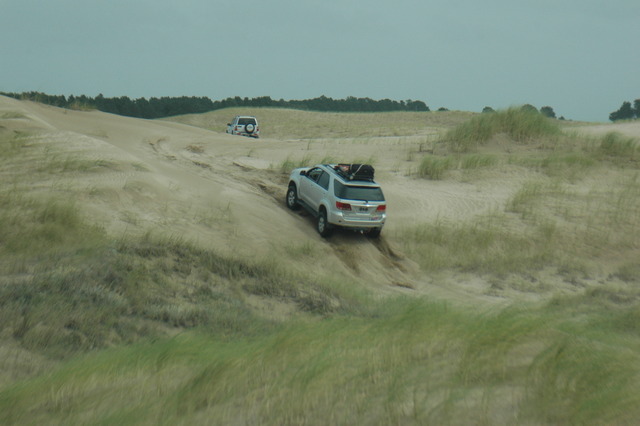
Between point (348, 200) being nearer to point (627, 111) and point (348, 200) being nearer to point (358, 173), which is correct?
point (358, 173)

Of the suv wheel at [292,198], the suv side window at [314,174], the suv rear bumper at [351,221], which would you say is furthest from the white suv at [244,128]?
the suv rear bumper at [351,221]

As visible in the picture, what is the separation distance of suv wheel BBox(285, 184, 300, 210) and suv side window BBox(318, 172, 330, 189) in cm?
180

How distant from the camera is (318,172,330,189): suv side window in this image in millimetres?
17719

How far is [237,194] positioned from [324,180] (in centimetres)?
314

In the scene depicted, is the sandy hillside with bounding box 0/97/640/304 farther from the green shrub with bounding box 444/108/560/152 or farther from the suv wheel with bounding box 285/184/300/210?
the green shrub with bounding box 444/108/560/152

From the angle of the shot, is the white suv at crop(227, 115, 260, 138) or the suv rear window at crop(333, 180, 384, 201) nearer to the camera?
the suv rear window at crop(333, 180, 384, 201)

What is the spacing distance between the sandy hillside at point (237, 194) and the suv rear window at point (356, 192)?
1285 mm

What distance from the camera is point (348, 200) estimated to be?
16859 mm

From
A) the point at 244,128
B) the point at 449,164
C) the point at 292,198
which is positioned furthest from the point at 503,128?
the point at 244,128

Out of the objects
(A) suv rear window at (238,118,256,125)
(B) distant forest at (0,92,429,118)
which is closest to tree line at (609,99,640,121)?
(B) distant forest at (0,92,429,118)

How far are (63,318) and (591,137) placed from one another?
1089 inches

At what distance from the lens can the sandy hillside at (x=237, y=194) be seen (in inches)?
621

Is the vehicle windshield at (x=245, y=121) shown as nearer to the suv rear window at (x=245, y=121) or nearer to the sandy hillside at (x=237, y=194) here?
the suv rear window at (x=245, y=121)

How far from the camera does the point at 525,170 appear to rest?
87.7ft
